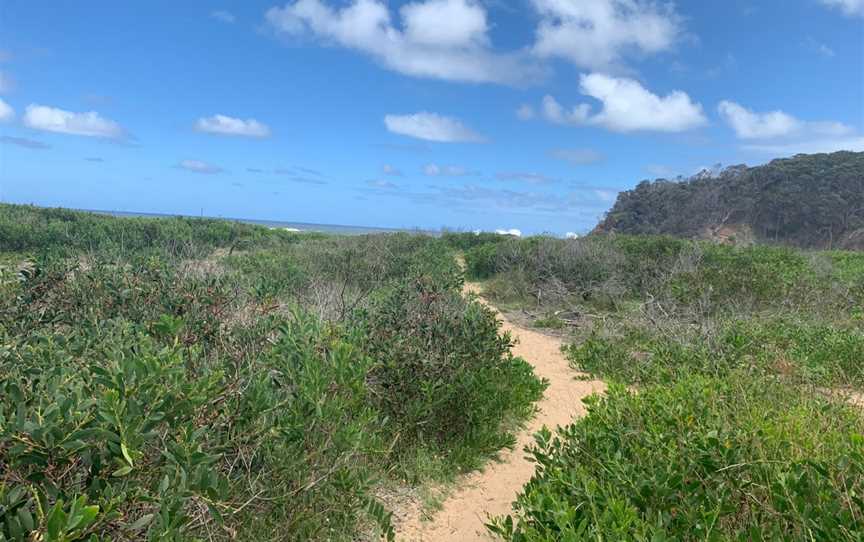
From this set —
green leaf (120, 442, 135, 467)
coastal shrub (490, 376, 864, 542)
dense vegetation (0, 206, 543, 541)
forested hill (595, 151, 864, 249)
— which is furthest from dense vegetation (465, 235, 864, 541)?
forested hill (595, 151, 864, 249)

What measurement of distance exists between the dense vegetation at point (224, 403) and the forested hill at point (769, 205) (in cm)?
2791

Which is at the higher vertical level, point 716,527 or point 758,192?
point 758,192

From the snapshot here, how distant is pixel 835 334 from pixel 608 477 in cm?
589

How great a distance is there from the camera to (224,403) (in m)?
2.54

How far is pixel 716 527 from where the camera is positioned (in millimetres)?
2316

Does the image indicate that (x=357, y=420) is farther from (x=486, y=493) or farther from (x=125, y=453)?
(x=125, y=453)

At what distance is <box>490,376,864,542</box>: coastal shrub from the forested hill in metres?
28.4

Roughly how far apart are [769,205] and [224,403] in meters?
35.6

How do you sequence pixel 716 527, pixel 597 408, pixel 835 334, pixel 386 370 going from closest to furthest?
pixel 716 527, pixel 597 408, pixel 386 370, pixel 835 334

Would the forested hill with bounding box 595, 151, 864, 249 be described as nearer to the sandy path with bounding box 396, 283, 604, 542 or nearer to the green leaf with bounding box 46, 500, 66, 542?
the sandy path with bounding box 396, 283, 604, 542

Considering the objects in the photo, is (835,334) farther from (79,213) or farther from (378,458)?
(79,213)

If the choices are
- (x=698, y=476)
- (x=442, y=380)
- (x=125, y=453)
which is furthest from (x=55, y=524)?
(x=442, y=380)

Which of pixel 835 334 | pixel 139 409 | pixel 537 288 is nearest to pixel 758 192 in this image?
pixel 537 288

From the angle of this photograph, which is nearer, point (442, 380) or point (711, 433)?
point (711, 433)
